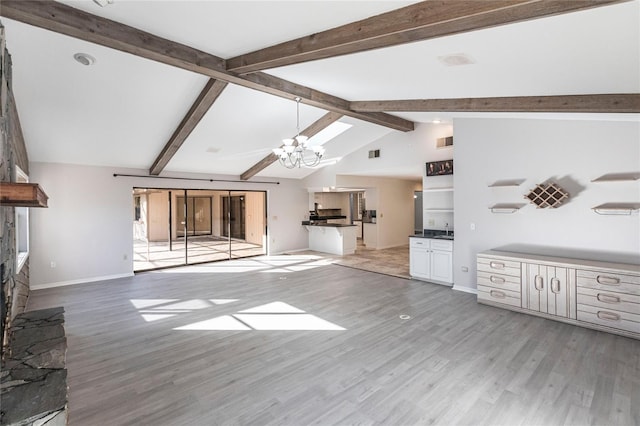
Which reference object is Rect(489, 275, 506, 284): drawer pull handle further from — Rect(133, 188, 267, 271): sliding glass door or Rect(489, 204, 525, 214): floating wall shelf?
Rect(133, 188, 267, 271): sliding glass door

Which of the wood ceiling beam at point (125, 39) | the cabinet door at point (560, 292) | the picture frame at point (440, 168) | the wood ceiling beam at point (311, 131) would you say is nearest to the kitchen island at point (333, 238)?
the wood ceiling beam at point (311, 131)

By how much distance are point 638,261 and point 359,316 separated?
3641 mm

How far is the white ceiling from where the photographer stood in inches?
98.3

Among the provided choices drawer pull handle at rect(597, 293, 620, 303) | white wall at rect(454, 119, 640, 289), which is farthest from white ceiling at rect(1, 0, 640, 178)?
drawer pull handle at rect(597, 293, 620, 303)

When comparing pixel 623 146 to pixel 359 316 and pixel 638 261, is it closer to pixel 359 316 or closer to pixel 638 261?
pixel 638 261

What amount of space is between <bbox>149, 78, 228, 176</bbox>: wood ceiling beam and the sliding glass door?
170 cm

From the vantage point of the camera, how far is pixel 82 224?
6586 mm

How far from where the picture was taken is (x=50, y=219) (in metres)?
6.20

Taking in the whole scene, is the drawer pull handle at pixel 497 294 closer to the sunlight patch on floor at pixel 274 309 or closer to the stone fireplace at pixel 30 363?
the sunlight patch on floor at pixel 274 309

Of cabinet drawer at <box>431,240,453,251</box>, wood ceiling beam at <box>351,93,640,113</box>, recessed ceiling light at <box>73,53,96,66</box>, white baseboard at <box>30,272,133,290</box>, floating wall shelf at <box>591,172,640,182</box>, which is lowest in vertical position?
white baseboard at <box>30,272,133,290</box>

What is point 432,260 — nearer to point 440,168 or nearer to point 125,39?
point 440,168

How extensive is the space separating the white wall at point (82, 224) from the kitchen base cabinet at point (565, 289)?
7.32 meters

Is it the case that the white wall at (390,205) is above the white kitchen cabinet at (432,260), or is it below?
above

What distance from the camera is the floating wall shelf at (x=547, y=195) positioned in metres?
4.53
